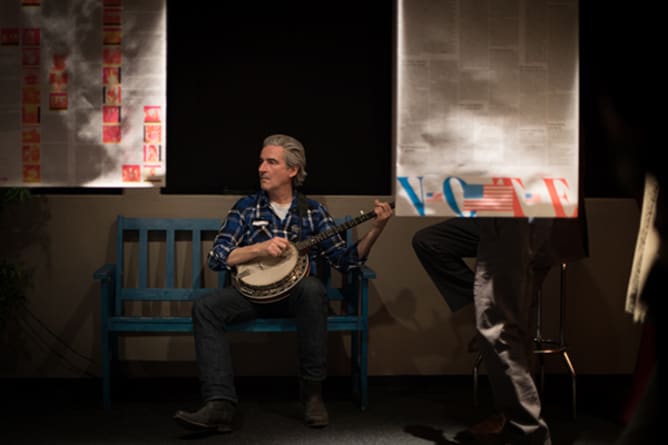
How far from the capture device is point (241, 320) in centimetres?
357

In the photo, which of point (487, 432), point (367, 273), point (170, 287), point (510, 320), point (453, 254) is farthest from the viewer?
point (170, 287)

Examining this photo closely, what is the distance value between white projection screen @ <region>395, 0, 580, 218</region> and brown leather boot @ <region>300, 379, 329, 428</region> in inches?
60.1

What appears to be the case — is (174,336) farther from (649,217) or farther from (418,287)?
(649,217)

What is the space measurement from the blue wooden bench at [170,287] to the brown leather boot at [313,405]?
267 mm

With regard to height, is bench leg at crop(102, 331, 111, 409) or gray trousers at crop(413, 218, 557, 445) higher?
gray trousers at crop(413, 218, 557, 445)

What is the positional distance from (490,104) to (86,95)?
1.20 m

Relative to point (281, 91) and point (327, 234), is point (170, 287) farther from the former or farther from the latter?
point (281, 91)

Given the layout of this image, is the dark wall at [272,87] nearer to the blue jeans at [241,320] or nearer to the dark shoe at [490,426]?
the blue jeans at [241,320]

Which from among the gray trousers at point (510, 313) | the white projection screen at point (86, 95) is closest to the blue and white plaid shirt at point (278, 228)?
the gray trousers at point (510, 313)

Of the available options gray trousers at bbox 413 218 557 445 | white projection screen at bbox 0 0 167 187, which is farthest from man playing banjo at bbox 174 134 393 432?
white projection screen at bbox 0 0 167 187

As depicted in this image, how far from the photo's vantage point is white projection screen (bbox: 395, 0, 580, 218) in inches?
85.0

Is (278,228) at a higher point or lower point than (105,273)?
higher

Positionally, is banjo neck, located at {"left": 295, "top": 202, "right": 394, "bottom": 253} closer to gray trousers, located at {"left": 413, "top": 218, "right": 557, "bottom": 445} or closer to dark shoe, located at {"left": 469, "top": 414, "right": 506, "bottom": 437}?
gray trousers, located at {"left": 413, "top": 218, "right": 557, "bottom": 445}

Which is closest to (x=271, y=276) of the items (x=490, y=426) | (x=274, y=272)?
(x=274, y=272)
